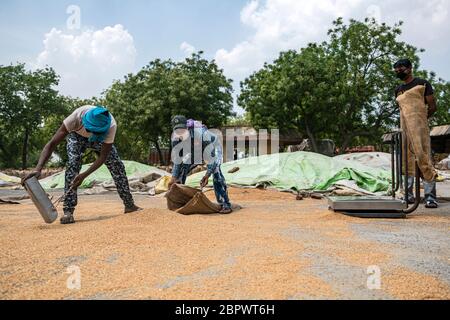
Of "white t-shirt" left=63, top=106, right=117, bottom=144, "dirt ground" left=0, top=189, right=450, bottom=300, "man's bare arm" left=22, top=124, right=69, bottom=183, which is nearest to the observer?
"dirt ground" left=0, top=189, right=450, bottom=300

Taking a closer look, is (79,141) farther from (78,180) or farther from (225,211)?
(225,211)

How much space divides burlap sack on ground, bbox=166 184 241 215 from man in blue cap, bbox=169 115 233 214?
16 centimetres

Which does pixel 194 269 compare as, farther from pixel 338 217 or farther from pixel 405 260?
pixel 338 217

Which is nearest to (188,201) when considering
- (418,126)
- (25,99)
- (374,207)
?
(374,207)

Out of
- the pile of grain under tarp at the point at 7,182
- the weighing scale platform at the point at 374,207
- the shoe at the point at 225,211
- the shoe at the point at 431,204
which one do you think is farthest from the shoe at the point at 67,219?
the pile of grain under tarp at the point at 7,182

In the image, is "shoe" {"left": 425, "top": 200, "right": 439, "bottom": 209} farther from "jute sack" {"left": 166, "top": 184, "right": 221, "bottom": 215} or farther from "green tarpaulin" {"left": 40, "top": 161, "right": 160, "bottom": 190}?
"green tarpaulin" {"left": 40, "top": 161, "right": 160, "bottom": 190}

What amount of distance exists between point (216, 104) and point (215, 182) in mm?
18325

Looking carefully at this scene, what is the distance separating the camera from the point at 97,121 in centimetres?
386

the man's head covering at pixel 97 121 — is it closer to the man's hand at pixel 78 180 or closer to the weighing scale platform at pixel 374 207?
the man's hand at pixel 78 180

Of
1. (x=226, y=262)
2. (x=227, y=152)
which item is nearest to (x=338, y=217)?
(x=226, y=262)

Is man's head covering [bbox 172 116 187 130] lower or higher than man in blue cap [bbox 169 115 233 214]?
higher

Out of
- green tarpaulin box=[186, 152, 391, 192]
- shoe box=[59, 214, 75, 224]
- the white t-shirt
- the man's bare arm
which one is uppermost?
the white t-shirt

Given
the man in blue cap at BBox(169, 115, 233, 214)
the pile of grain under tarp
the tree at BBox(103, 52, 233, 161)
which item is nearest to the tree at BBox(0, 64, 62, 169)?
the tree at BBox(103, 52, 233, 161)

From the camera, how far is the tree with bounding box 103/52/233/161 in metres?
21.5
